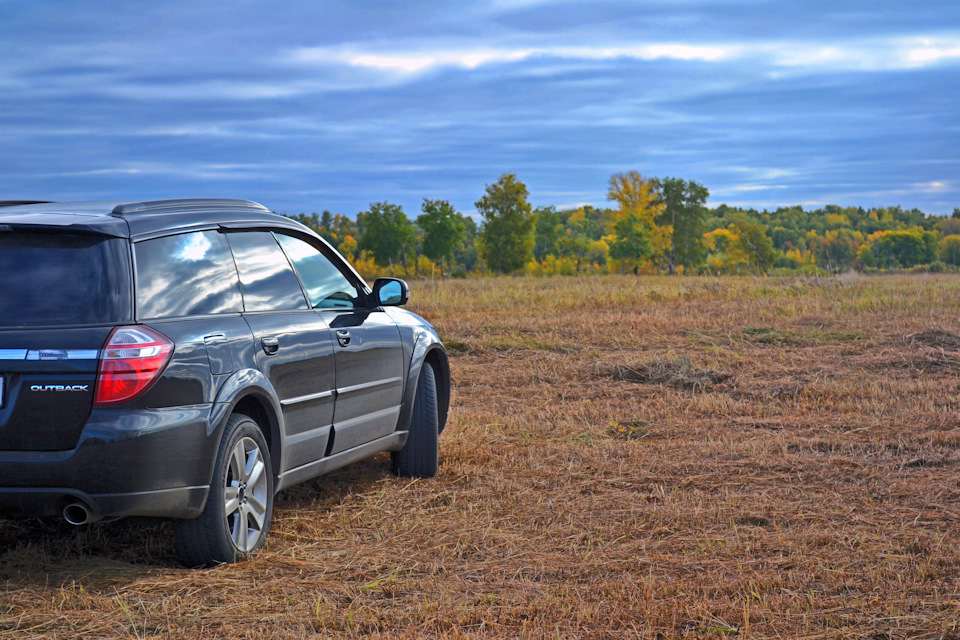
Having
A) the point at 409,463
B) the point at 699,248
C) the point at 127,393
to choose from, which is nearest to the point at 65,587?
the point at 127,393

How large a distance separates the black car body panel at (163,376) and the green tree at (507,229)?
87940 mm

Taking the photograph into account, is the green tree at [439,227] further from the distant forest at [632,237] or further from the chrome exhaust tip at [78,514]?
the chrome exhaust tip at [78,514]

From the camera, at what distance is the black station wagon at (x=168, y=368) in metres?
4.00

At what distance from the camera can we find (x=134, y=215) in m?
4.50

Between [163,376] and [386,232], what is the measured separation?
113 m

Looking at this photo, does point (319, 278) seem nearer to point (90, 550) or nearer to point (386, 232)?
point (90, 550)

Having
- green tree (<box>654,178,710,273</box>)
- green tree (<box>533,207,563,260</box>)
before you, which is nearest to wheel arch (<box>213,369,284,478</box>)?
green tree (<box>654,178,710,273</box>)

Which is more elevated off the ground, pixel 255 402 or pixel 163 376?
pixel 163 376

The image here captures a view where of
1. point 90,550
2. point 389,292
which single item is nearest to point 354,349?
point 389,292

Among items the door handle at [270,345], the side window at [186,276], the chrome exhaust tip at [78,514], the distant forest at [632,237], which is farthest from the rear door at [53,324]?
the distant forest at [632,237]

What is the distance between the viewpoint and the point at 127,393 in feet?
13.2

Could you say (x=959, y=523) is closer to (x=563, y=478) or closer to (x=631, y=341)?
(x=563, y=478)

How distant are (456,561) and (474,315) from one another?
13858 millimetres

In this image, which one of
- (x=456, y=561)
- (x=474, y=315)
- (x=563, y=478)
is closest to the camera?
(x=456, y=561)
